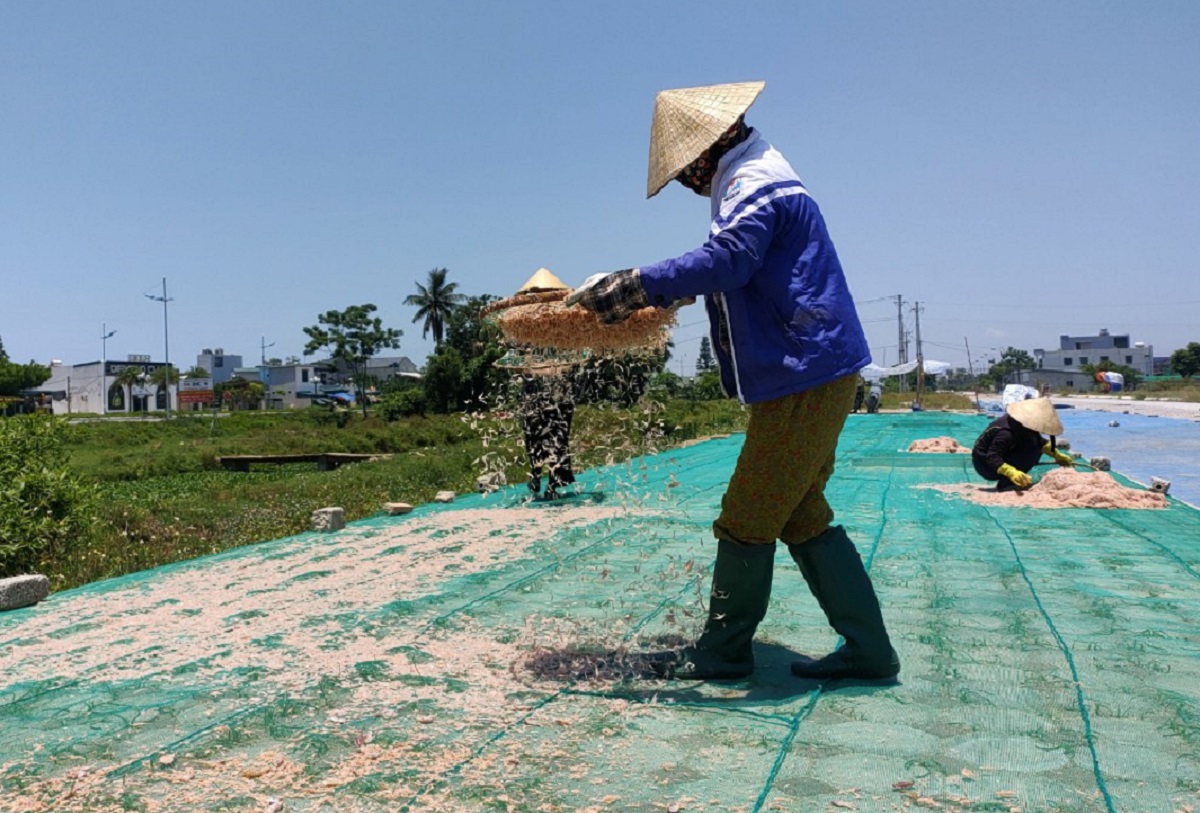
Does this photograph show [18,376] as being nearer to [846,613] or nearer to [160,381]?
[160,381]

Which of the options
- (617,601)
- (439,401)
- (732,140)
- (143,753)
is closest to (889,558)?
(617,601)

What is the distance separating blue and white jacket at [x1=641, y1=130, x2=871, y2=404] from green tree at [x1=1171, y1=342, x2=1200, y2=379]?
63.0 m

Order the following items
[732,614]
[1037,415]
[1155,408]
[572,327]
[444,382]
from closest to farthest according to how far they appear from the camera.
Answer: [732,614], [572,327], [1037,415], [1155,408], [444,382]

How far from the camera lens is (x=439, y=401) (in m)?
26.6

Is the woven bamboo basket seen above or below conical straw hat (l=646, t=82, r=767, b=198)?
below

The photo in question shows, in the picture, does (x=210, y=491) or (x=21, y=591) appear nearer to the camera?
(x=21, y=591)

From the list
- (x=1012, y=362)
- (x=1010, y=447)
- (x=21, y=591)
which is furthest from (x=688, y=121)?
(x=1012, y=362)

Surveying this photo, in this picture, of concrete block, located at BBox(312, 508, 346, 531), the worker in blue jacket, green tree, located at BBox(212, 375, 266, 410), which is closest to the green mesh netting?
the worker in blue jacket

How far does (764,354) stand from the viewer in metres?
2.31

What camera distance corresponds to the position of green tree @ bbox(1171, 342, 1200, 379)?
5609 cm

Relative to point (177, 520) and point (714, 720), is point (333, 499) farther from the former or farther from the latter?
point (714, 720)

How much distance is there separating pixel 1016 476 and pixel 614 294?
4851mm

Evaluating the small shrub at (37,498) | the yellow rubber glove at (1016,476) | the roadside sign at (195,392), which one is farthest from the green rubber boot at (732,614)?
the roadside sign at (195,392)

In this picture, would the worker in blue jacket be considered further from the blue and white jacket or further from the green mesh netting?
the green mesh netting
